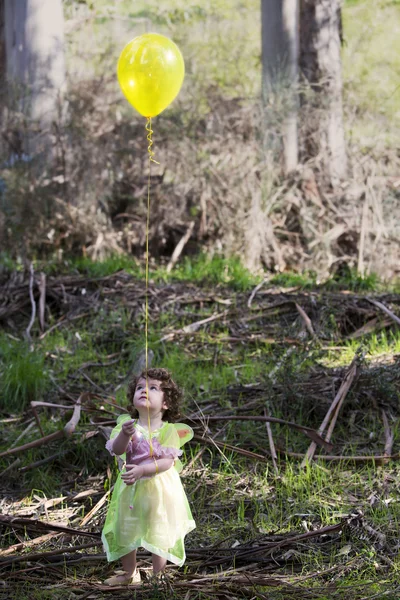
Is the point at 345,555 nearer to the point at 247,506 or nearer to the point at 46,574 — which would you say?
the point at 247,506

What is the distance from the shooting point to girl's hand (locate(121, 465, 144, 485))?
133 inches

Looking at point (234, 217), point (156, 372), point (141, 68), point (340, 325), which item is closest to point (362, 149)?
point (234, 217)

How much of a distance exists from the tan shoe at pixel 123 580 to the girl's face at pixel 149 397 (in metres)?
0.69

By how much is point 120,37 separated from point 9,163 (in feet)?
21.2

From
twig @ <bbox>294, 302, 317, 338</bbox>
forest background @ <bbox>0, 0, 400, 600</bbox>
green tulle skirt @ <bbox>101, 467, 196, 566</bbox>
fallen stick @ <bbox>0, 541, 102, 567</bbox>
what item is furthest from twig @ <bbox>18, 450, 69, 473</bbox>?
twig @ <bbox>294, 302, 317, 338</bbox>

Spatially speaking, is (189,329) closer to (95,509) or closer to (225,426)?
(225,426)

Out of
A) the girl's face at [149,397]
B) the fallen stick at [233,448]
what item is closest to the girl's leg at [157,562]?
the girl's face at [149,397]

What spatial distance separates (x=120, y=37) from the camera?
14.5m

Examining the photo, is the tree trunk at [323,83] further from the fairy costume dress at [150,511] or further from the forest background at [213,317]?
the fairy costume dress at [150,511]

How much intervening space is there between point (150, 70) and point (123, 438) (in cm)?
190

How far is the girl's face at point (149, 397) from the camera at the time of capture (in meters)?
3.55

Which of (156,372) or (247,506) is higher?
(156,372)

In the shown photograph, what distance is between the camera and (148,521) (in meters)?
3.45

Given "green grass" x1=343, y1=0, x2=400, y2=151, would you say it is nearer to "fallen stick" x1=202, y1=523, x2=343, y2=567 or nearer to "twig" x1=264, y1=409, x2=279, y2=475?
"twig" x1=264, y1=409, x2=279, y2=475
